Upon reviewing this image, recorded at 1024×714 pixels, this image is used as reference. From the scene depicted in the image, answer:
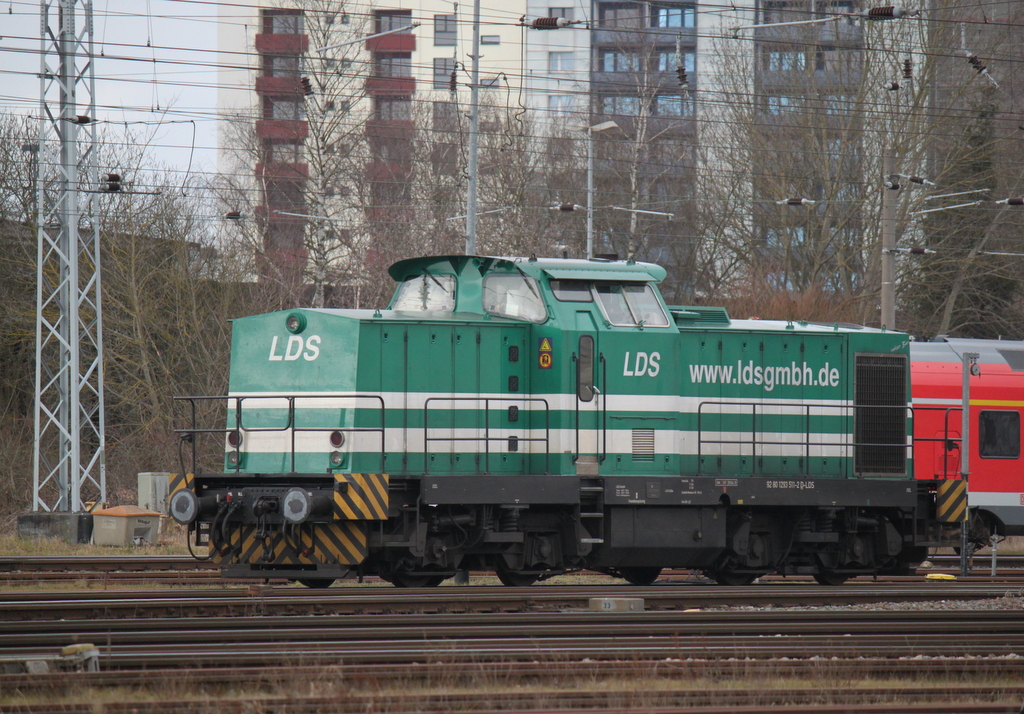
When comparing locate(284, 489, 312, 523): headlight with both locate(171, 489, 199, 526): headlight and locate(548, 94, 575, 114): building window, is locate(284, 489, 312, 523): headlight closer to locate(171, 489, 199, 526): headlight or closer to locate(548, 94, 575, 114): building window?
locate(171, 489, 199, 526): headlight

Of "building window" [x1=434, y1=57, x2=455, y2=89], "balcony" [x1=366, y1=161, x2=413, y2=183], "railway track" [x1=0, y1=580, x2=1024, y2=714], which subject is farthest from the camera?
"balcony" [x1=366, y1=161, x2=413, y2=183]

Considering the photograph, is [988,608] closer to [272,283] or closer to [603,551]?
[603,551]

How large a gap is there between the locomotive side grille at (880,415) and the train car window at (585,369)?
3.74 metres

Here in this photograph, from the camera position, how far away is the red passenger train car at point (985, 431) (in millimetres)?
18438

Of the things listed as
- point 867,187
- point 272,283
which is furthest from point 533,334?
point 867,187

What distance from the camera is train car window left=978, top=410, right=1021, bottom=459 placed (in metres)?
18.7

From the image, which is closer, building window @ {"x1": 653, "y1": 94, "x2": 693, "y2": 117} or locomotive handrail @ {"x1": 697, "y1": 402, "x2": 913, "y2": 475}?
locomotive handrail @ {"x1": 697, "y1": 402, "x2": 913, "y2": 475}

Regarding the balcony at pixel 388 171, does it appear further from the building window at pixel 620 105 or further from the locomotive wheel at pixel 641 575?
the locomotive wheel at pixel 641 575

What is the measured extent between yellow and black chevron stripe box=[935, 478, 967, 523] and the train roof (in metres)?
5.42

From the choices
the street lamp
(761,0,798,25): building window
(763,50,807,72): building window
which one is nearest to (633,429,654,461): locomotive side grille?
the street lamp

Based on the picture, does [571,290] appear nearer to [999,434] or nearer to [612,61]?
[999,434]

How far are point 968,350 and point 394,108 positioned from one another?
1161 inches

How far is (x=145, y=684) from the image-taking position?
6863mm

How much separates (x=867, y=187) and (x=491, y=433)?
22985mm
